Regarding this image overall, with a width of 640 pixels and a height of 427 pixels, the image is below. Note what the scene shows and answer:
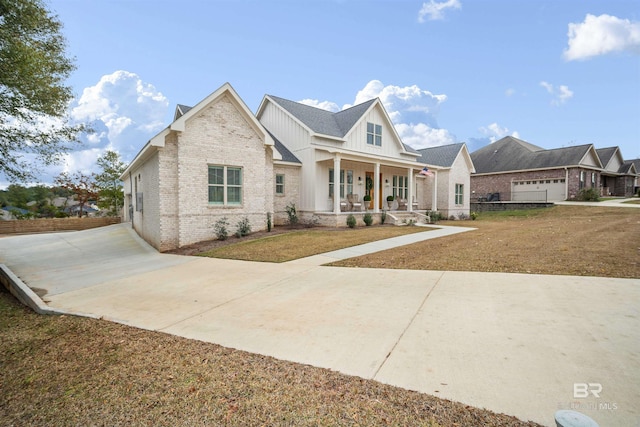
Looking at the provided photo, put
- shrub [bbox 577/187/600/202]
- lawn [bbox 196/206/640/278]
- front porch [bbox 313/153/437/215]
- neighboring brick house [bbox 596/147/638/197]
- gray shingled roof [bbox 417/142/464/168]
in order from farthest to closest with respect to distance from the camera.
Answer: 1. neighboring brick house [bbox 596/147/638/197]
2. shrub [bbox 577/187/600/202]
3. gray shingled roof [bbox 417/142/464/168]
4. front porch [bbox 313/153/437/215]
5. lawn [bbox 196/206/640/278]

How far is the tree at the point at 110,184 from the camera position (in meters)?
29.3

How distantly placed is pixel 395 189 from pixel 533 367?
63.9 ft

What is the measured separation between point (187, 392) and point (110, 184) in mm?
33229

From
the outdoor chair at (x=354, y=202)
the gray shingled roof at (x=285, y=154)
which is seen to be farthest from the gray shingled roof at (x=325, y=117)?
the outdoor chair at (x=354, y=202)

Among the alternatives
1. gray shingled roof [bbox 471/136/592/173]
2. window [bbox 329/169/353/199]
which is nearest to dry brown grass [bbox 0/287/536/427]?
window [bbox 329/169/353/199]

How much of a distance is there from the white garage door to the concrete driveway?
28.3 m

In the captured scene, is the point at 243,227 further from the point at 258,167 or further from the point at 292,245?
the point at 292,245

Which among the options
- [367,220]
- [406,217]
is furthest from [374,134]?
[367,220]

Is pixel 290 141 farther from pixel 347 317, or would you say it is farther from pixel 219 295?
pixel 347 317

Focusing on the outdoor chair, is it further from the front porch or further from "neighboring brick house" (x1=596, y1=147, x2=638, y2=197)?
"neighboring brick house" (x1=596, y1=147, x2=638, y2=197)

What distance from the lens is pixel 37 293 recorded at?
652 centimetres

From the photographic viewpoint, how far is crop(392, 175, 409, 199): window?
21.9 meters

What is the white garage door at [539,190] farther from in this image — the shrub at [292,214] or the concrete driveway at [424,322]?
the concrete driveway at [424,322]

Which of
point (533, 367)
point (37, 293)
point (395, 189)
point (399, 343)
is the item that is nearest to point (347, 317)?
point (399, 343)
